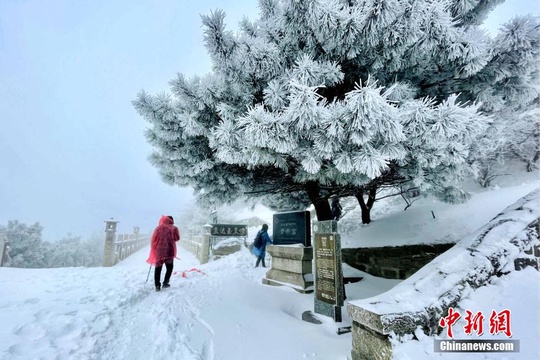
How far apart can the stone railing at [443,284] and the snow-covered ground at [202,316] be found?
12 centimetres

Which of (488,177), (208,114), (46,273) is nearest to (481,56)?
(208,114)

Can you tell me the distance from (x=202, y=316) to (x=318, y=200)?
316 cm

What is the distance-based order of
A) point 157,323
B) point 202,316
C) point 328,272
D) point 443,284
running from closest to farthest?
point 443,284 → point 157,323 → point 202,316 → point 328,272

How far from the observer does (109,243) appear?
12.0 m

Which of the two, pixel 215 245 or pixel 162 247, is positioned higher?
pixel 162 247

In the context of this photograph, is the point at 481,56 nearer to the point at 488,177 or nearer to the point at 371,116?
the point at 371,116

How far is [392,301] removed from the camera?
2322mm

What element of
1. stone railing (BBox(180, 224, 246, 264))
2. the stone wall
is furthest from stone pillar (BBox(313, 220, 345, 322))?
stone railing (BBox(180, 224, 246, 264))

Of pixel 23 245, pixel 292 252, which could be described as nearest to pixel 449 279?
pixel 292 252

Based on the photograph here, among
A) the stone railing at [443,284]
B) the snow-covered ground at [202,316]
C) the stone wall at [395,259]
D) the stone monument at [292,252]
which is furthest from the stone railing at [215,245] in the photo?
the stone railing at [443,284]

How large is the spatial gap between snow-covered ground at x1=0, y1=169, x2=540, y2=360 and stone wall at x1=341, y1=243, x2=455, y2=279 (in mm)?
314

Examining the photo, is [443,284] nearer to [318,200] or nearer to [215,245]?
[318,200]

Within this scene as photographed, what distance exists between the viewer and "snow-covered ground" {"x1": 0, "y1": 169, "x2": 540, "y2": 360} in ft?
7.41

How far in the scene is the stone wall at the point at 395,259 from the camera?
5.30m
